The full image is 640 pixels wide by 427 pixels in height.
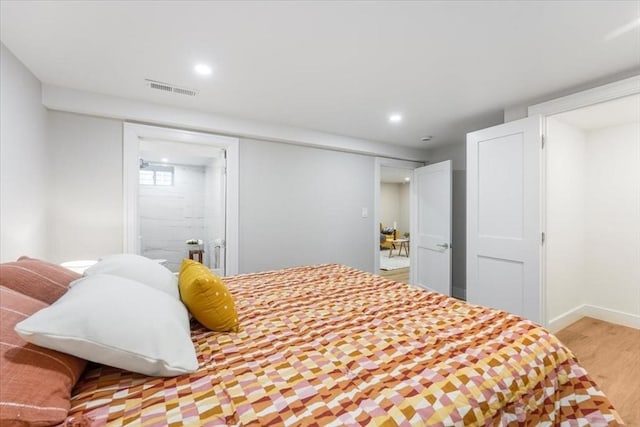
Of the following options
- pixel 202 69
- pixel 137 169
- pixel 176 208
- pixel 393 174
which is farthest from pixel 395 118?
pixel 393 174

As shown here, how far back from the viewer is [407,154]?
15.2 feet

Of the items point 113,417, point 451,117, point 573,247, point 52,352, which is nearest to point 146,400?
point 113,417

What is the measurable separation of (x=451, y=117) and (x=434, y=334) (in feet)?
8.65

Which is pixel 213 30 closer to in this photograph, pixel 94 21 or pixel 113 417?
pixel 94 21

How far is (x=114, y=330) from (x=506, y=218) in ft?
10.3

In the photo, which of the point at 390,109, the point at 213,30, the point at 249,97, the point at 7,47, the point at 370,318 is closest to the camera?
the point at 370,318

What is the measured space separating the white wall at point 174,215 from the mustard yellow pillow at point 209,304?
3.75 meters

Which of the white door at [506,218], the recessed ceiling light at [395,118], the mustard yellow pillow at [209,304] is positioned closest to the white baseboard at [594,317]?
the white door at [506,218]

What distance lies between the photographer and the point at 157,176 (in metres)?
4.96

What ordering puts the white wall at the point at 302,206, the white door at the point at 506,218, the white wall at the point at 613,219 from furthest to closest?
the white wall at the point at 302,206 < the white wall at the point at 613,219 < the white door at the point at 506,218

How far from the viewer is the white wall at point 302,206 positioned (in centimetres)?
341

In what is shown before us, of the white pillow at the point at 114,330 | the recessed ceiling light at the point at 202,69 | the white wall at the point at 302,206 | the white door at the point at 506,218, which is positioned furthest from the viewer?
the white wall at the point at 302,206

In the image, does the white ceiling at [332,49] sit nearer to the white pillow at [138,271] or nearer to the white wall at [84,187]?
the white wall at [84,187]

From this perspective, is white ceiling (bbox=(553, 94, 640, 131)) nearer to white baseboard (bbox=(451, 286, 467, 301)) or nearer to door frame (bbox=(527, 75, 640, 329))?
door frame (bbox=(527, 75, 640, 329))
